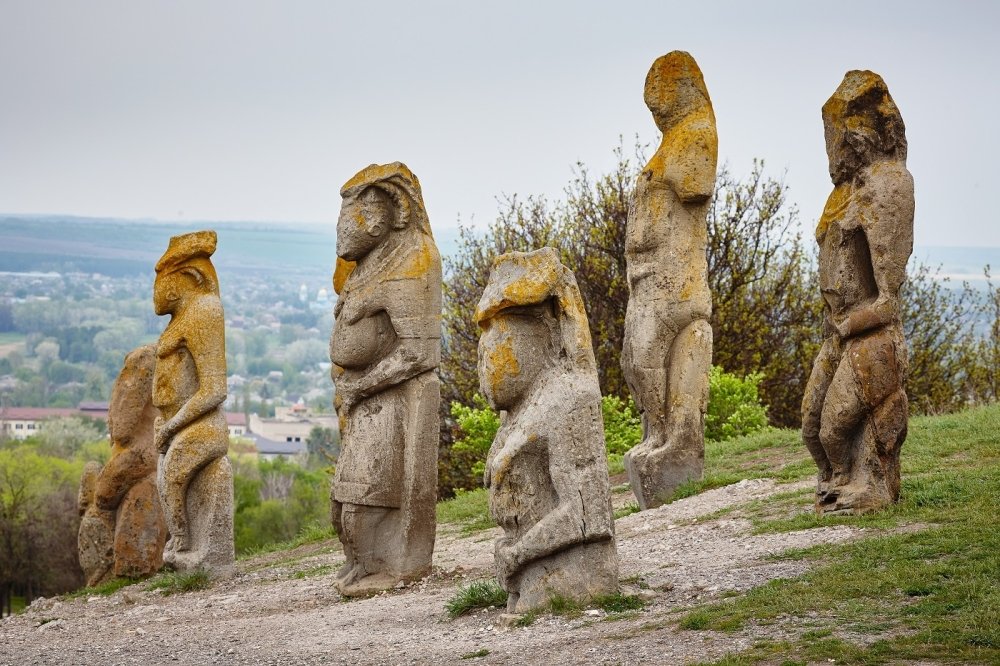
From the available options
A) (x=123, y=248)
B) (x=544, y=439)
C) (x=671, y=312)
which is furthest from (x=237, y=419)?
(x=544, y=439)

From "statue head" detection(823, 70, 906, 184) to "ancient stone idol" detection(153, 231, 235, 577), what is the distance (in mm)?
6608

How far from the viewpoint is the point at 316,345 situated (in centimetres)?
10062

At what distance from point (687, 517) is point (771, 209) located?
57.1 feet

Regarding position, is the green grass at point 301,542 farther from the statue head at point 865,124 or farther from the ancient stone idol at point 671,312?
the statue head at point 865,124

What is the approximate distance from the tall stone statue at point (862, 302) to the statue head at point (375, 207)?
372cm

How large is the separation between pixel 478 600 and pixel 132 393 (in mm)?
7023

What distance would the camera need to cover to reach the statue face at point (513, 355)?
9766mm

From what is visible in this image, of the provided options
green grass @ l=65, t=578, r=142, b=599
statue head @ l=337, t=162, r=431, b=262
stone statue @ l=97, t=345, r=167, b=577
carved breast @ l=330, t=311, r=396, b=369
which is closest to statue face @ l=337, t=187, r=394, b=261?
statue head @ l=337, t=162, r=431, b=262

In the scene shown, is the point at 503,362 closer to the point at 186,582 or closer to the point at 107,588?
the point at 186,582

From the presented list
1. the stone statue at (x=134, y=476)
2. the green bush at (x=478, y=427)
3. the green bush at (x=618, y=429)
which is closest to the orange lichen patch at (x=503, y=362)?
the stone statue at (x=134, y=476)

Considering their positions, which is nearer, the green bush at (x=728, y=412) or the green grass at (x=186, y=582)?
the green grass at (x=186, y=582)

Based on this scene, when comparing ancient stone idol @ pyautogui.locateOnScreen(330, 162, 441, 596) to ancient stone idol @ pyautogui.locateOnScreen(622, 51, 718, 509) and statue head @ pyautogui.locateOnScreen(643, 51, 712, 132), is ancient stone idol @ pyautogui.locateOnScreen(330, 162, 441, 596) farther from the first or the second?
statue head @ pyautogui.locateOnScreen(643, 51, 712, 132)

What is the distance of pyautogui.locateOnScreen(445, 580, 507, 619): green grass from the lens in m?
10.3

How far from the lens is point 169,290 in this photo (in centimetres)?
1466
